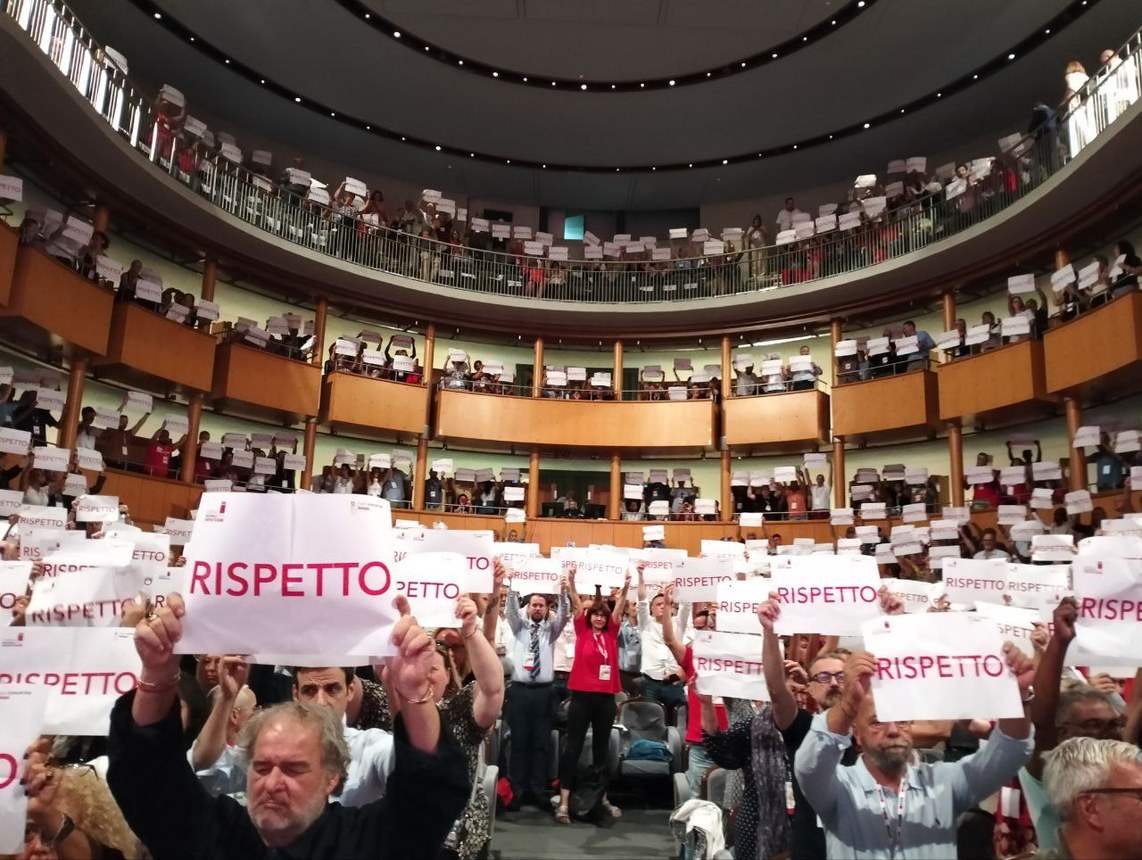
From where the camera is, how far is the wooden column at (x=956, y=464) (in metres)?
15.2

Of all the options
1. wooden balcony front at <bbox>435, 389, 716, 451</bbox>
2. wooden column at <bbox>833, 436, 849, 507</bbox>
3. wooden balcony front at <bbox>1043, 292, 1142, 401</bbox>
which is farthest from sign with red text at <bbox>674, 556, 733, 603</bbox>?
wooden balcony front at <bbox>435, 389, 716, 451</bbox>

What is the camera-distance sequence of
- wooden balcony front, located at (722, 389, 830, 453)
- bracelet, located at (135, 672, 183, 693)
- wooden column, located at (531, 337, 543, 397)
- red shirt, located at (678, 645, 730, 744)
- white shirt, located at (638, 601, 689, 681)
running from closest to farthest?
bracelet, located at (135, 672, 183, 693), red shirt, located at (678, 645, 730, 744), white shirt, located at (638, 601, 689, 681), wooden balcony front, located at (722, 389, 830, 453), wooden column, located at (531, 337, 543, 397)

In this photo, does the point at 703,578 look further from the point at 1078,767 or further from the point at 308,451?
the point at 308,451

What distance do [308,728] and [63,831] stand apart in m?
0.85

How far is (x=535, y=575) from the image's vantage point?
6.80 metres

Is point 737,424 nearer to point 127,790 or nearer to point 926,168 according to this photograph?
point 926,168

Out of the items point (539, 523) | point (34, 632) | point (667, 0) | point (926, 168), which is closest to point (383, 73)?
point (667, 0)

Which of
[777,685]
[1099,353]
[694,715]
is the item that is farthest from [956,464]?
[777,685]

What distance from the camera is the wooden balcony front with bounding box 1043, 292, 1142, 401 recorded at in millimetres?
11828

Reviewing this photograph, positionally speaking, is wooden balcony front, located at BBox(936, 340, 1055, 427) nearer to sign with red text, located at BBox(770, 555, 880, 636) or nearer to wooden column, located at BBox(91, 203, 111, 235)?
sign with red text, located at BBox(770, 555, 880, 636)

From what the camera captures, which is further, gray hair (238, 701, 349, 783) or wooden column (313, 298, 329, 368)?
wooden column (313, 298, 329, 368)

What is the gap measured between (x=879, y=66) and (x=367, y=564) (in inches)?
672

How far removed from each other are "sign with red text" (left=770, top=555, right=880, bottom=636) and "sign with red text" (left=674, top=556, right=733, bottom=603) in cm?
147

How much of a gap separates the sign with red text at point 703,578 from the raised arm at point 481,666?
2.78 m
